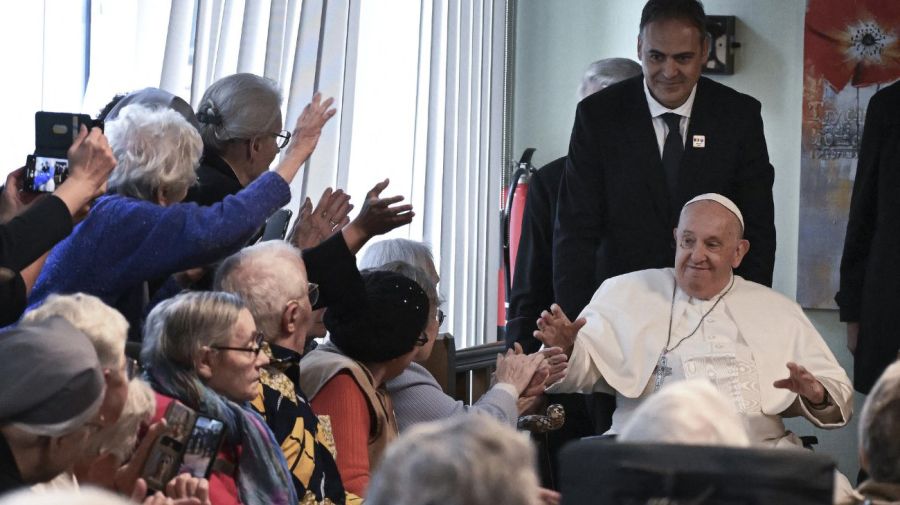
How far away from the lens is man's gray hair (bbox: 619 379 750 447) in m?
2.03

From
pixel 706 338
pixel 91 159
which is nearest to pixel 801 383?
pixel 706 338

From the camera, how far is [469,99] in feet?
21.0

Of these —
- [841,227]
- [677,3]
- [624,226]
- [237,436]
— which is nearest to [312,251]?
[237,436]

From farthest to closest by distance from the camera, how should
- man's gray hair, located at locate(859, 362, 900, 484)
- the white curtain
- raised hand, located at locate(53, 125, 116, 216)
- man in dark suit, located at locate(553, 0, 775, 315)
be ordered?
1. the white curtain
2. man in dark suit, located at locate(553, 0, 775, 315)
3. raised hand, located at locate(53, 125, 116, 216)
4. man's gray hair, located at locate(859, 362, 900, 484)

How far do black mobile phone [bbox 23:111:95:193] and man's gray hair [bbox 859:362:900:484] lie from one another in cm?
173

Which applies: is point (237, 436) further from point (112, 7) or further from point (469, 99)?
point (469, 99)

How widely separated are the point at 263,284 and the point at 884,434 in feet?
5.04

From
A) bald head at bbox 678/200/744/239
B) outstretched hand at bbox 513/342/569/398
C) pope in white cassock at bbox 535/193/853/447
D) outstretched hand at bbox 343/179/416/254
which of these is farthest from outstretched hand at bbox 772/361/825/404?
outstretched hand at bbox 343/179/416/254

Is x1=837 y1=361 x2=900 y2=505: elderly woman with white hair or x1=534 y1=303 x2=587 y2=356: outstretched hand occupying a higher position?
x1=534 y1=303 x2=587 y2=356: outstretched hand

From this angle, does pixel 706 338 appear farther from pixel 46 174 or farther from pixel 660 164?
pixel 46 174

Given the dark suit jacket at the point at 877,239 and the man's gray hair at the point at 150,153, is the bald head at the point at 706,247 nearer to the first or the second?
the dark suit jacket at the point at 877,239

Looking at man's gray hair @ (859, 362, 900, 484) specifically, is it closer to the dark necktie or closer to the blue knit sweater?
the blue knit sweater

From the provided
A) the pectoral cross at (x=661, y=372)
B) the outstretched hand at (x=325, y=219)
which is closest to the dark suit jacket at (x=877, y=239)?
the pectoral cross at (x=661, y=372)

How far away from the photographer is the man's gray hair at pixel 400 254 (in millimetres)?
4078
